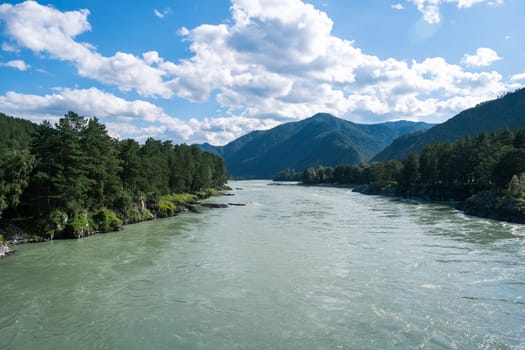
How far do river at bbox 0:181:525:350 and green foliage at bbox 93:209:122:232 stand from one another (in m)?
4.63

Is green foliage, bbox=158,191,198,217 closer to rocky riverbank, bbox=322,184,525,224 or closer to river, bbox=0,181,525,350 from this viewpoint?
river, bbox=0,181,525,350

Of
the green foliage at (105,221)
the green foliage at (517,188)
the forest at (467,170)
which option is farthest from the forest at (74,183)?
the forest at (467,170)

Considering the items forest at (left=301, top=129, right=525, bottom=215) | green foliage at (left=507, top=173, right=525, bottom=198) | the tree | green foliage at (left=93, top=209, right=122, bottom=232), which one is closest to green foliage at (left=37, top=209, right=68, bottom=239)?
green foliage at (left=93, top=209, right=122, bottom=232)

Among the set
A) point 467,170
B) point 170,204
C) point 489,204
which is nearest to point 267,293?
point 170,204

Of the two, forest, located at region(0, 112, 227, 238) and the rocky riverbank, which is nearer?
forest, located at region(0, 112, 227, 238)

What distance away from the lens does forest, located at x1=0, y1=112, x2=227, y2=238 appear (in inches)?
1673

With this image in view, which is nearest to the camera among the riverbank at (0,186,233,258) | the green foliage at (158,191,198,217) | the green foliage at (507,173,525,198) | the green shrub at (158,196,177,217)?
the riverbank at (0,186,233,258)

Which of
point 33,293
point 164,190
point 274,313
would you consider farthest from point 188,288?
point 164,190

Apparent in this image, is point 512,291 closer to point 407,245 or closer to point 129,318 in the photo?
point 407,245

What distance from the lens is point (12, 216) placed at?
43250mm

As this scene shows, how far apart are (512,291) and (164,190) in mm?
67554

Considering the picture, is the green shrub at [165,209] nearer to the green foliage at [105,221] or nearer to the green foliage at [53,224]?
the green foliage at [105,221]

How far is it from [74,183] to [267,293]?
112ft

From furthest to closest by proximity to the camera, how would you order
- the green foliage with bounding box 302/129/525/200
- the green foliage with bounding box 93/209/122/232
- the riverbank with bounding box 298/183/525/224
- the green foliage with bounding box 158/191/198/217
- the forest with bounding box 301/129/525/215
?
the green foliage with bounding box 302/129/525/200, the forest with bounding box 301/129/525/215, the green foliage with bounding box 158/191/198/217, the riverbank with bounding box 298/183/525/224, the green foliage with bounding box 93/209/122/232
